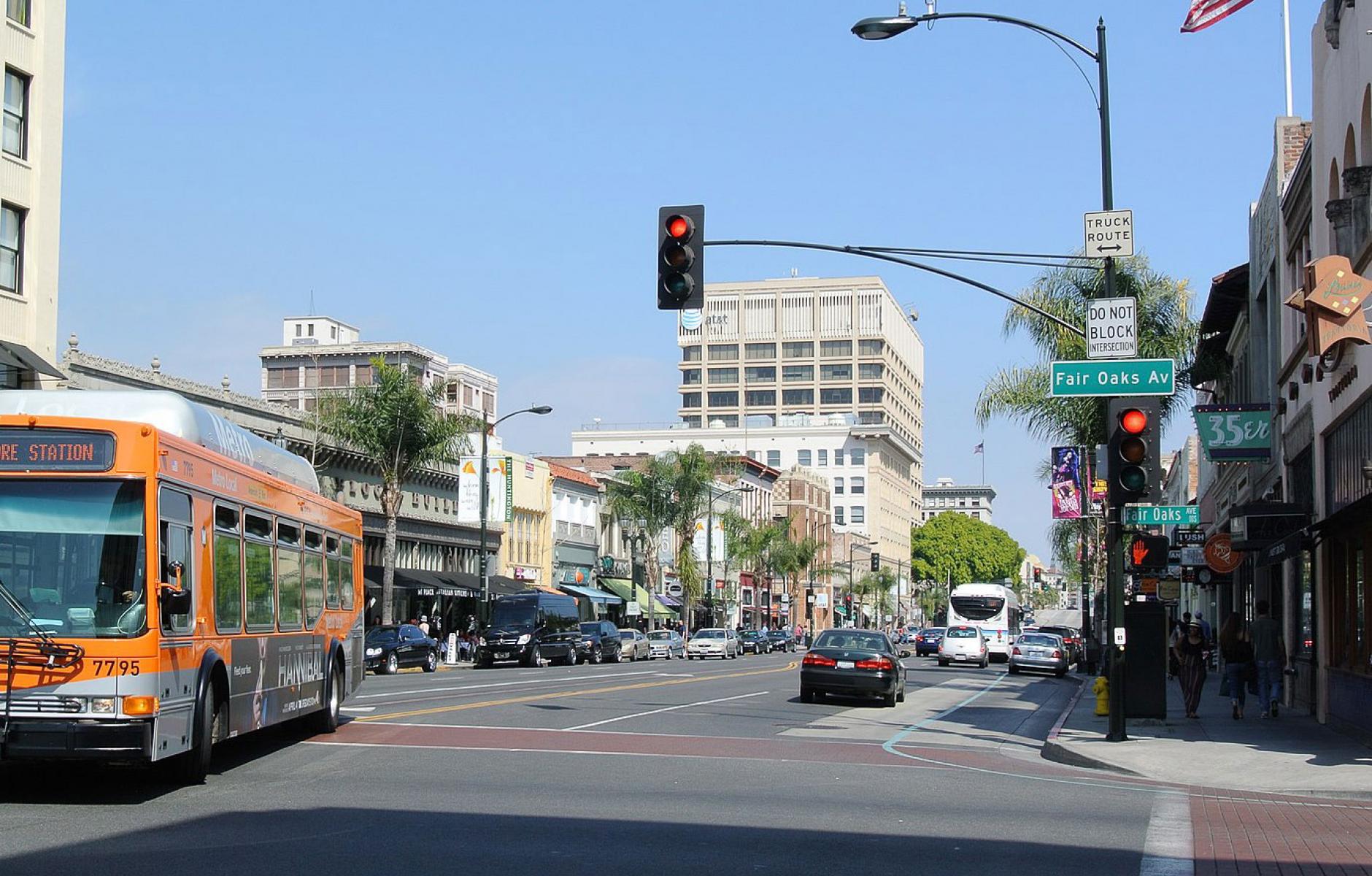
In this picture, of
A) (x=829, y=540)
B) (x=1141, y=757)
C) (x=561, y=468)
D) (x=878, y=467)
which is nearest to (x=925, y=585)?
(x=878, y=467)

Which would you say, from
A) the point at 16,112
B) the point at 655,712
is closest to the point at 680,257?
the point at 655,712

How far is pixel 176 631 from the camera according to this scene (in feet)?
41.9

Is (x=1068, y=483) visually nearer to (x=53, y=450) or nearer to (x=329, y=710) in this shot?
Result: (x=329, y=710)

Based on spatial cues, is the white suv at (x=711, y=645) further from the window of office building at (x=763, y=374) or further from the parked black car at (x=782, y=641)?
the window of office building at (x=763, y=374)

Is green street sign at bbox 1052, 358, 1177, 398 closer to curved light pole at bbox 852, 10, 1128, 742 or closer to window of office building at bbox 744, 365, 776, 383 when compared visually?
curved light pole at bbox 852, 10, 1128, 742

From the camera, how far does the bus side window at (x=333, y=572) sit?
1973 centimetres

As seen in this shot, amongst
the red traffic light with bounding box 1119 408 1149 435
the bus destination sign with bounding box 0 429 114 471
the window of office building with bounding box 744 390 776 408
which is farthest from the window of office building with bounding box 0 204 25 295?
the window of office building with bounding box 744 390 776 408

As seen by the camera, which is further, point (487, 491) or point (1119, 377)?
point (487, 491)

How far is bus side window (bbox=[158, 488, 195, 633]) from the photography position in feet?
41.0

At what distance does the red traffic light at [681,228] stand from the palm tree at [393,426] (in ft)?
115

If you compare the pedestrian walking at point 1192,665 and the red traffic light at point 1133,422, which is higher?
the red traffic light at point 1133,422

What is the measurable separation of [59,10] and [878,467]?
4928 inches

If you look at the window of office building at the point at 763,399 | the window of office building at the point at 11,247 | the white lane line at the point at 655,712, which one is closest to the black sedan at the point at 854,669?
the white lane line at the point at 655,712

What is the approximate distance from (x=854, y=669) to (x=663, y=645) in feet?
132
